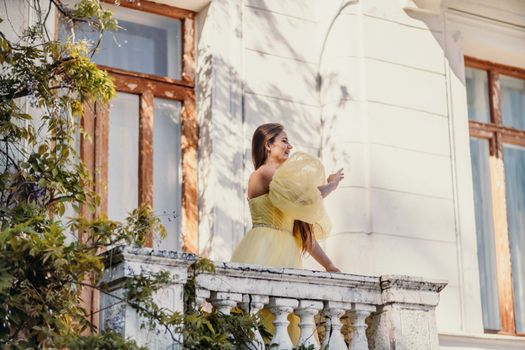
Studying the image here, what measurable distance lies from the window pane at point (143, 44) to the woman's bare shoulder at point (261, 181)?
186 cm

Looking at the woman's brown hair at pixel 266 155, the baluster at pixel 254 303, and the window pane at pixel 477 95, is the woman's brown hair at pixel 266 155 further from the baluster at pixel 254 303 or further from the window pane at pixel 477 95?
the window pane at pixel 477 95

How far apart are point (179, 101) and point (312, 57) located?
3.51 feet

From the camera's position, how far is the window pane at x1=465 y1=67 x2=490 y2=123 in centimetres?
952

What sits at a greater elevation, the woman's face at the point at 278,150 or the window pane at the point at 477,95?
the window pane at the point at 477,95

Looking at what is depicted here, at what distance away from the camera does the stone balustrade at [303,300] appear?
17.4ft

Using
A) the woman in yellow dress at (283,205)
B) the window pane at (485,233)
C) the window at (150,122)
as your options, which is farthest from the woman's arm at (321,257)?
the window pane at (485,233)

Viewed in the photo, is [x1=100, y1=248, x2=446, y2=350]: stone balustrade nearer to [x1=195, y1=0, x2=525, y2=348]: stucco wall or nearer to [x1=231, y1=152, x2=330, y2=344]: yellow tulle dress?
[x1=231, y1=152, x2=330, y2=344]: yellow tulle dress

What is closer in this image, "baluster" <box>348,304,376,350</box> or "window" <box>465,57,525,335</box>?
"baluster" <box>348,304,376,350</box>

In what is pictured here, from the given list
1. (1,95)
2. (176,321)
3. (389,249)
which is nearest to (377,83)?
(389,249)

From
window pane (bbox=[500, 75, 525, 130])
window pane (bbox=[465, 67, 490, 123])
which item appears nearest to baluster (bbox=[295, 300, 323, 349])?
window pane (bbox=[465, 67, 490, 123])

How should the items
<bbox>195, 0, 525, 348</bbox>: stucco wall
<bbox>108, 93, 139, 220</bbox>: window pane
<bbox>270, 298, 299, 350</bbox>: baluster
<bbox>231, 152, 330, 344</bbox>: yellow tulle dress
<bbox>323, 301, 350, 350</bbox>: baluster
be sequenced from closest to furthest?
1. <bbox>270, 298, 299, 350</bbox>: baluster
2. <bbox>323, 301, 350, 350</bbox>: baluster
3. <bbox>231, 152, 330, 344</bbox>: yellow tulle dress
4. <bbox>108, 93, 139, 220</bbox>: window pane
5. <bbox>195, 0, 525, 348</bbox>: stucco wall

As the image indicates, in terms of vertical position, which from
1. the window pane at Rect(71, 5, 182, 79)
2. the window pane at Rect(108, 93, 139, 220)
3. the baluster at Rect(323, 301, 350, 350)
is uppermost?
the window pane at Rect(71, 5, 182, 79)

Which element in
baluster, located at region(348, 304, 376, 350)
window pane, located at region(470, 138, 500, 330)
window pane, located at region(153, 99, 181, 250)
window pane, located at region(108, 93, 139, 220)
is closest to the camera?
baluster, located at region(348, 304, 376, 350)

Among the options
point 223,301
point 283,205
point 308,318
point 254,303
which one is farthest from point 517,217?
point 223,301
